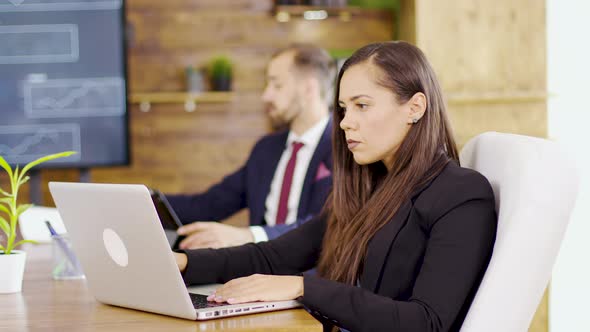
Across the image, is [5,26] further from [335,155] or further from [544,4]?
[335,155]

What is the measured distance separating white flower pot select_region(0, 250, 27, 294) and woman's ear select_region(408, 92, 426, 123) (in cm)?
89

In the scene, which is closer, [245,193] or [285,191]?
[285,191]

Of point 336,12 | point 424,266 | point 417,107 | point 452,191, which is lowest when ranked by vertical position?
point 424,266

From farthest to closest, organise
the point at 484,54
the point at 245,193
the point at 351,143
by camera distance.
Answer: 1. the point at 484,54
2. the point at 245,193
3. the point at 351,143

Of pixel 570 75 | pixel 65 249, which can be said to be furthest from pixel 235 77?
pixel 65 249

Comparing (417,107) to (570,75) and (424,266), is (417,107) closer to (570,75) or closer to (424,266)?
(424,266)

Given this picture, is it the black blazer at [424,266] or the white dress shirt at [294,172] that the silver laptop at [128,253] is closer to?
the black blazer at [424,266]

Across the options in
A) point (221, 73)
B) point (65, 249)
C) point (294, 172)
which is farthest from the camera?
point (221, 73)

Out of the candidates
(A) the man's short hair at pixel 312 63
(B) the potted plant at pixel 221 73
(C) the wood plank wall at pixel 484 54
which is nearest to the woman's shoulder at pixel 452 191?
(A) the man's short hair at pixel 312 63

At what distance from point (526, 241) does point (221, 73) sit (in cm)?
349

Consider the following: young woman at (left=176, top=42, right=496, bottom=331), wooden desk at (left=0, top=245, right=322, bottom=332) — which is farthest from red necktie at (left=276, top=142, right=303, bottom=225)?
wooden desk at (left=0, top=245, right=322, bottom=332)

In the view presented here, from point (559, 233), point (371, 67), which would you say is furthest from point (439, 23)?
point (559, 233)

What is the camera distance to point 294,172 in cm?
322

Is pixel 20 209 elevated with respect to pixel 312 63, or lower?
lower
